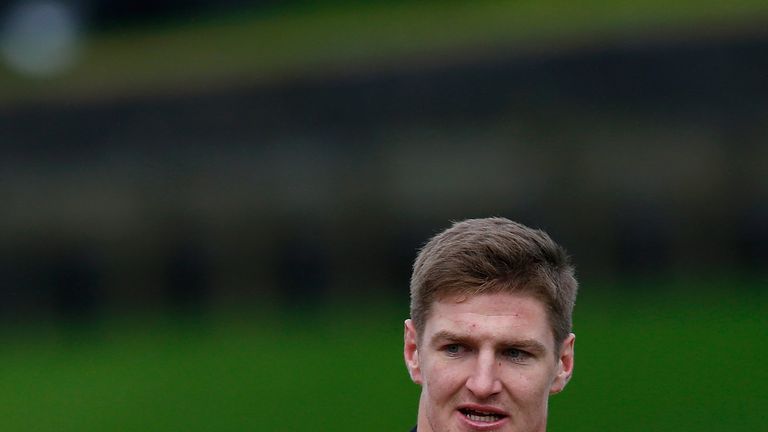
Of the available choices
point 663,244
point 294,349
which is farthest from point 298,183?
point 663,244

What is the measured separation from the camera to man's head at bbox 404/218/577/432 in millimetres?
3344

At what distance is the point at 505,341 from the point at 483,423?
8.9 inches

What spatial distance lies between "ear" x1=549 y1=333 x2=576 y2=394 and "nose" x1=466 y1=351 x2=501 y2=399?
27 cm

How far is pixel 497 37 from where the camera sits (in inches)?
492

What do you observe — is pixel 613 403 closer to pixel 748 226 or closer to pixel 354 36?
pixel 748 226

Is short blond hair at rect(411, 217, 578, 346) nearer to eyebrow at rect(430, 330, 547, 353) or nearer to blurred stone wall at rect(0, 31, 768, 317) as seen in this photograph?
eyebrow at rect(430, 330, 547, 353)

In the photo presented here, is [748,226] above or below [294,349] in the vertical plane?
above

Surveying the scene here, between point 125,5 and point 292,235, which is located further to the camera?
point 125,5

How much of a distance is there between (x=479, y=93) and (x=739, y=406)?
12.2 ft

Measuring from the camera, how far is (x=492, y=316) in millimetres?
3361

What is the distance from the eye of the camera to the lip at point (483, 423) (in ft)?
10.9

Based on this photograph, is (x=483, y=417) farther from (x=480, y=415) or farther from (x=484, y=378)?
(x=484, y=378)

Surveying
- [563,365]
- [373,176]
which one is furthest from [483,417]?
[373,176]

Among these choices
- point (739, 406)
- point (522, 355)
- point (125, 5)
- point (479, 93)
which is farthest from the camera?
point (125, 5)
